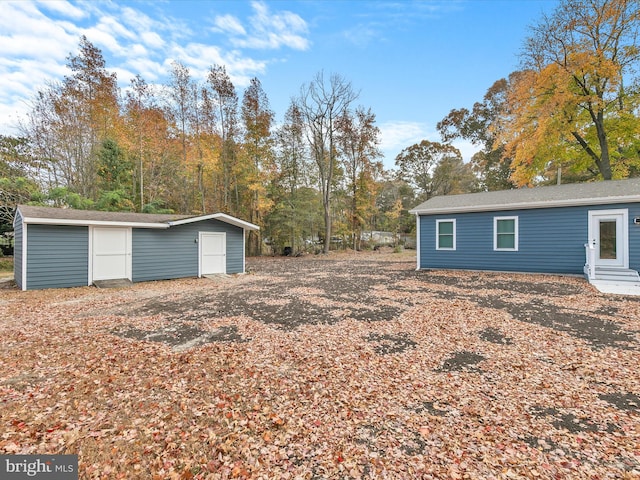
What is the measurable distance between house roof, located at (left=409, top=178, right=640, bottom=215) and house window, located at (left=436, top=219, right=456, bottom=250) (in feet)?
1.74

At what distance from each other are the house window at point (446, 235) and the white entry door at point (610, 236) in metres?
4.15

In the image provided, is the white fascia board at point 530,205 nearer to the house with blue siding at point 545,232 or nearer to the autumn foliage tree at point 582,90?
the house with blue siding at point 545,232

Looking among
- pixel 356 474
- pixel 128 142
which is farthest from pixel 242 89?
pixel 356 474

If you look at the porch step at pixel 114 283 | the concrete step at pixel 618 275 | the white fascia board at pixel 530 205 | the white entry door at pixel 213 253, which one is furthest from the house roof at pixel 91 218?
the concrete step at pixel 618 275

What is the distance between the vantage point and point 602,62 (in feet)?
40.2

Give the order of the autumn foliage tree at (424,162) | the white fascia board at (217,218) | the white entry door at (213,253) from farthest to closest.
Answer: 1. the autumn foliage tree at (424,162)
2. the white entry door at (213,253)
3. the white fascia board at (217,218)

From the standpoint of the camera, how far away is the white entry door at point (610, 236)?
28.8 ft

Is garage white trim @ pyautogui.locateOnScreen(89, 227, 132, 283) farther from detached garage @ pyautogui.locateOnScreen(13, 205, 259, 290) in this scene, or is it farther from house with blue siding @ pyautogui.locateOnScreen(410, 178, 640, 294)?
house with blue siding @ pyautogui.locateOnScreen(410, 178, 640, 294)

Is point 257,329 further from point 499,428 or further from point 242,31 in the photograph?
point 242,31

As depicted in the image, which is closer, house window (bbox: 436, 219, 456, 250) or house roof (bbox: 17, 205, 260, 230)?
house roof (bbox: 17, 205, 260, 230)

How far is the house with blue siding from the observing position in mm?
8680

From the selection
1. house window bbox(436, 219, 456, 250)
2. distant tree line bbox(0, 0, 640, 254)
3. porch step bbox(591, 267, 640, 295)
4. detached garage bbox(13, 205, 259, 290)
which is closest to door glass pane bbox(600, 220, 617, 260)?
porch step bbox(591, 267, 640, 295)

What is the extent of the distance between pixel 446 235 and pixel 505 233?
2095 mm

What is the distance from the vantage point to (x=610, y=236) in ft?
30.3
